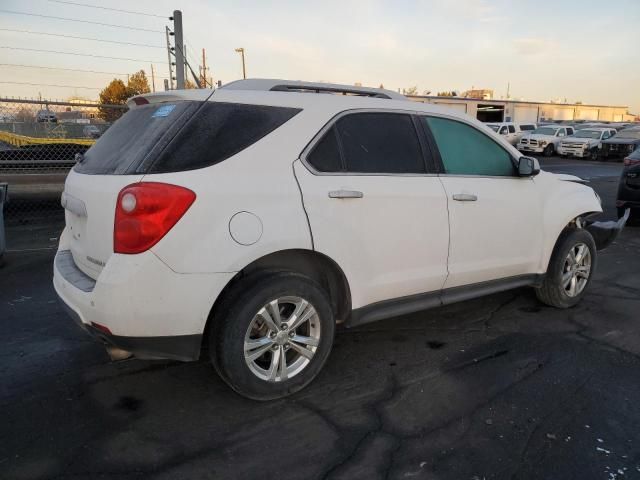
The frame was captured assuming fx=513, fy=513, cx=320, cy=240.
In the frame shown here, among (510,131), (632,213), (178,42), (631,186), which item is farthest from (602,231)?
(510,131)

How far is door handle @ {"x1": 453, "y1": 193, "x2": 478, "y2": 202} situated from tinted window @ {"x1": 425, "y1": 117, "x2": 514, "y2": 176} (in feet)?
0.60

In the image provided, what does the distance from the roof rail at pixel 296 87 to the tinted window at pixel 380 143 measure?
327mm

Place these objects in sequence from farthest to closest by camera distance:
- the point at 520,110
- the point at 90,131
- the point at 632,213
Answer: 1. the point at 520,110
2. the point at 90,131
3. the point at 632,213

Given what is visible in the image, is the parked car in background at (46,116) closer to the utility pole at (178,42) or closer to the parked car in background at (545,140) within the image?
the utility pole at (178,42)

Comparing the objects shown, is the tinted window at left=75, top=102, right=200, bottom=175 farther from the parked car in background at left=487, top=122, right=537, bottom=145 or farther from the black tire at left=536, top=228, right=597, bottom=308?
the parked car in background at left=487, top=122, right=537, bottom=145

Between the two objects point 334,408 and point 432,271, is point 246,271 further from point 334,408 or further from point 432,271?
point 432,271

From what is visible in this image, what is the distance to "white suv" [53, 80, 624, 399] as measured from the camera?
2.62 metres

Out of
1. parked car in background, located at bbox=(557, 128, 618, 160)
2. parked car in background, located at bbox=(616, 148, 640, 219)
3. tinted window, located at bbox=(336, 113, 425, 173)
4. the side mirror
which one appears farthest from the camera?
parked car in background, located at bbox=(557, 128, 618, 160)

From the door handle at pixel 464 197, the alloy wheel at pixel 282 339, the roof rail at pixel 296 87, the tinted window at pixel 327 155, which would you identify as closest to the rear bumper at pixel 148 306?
the alloy wheel at pixel 282 339

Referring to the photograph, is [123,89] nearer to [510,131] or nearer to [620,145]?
[510,131]

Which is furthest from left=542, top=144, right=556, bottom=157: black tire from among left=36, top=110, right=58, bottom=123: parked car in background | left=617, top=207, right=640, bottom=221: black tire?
left=36, top=110, right=58, bottom=123: parked car in background

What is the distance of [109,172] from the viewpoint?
2.88 meters

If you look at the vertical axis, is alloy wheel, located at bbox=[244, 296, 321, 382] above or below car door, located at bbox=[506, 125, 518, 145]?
below

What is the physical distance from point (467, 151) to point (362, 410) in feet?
6.87
